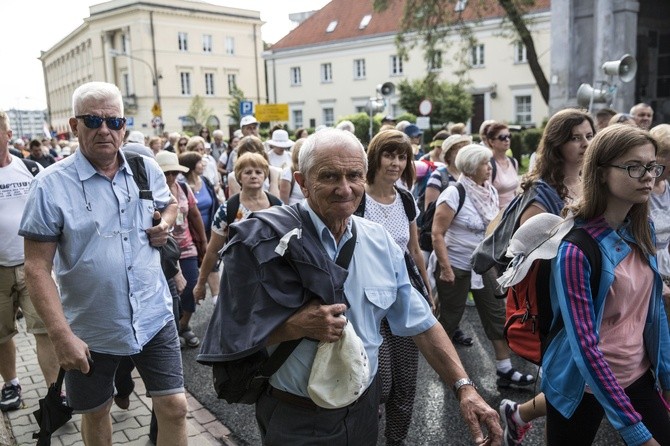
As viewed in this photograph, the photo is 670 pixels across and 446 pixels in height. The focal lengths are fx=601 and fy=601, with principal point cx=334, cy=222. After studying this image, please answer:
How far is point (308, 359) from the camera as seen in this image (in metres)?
2.18

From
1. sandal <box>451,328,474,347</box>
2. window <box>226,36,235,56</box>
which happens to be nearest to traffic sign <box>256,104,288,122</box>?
sandal <box>451,328,474,347</box>

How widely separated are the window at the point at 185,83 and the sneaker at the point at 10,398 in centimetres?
6278

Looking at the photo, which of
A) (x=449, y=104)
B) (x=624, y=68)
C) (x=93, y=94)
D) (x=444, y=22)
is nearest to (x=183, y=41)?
(x=449, y=104)

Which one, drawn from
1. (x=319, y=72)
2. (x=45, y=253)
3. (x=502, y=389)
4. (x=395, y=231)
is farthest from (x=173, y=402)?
(x=319, y=72)

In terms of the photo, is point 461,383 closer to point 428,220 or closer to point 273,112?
point 428,220

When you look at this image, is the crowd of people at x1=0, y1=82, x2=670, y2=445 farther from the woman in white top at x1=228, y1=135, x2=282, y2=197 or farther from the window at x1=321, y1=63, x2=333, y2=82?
the window at x1=321, y1=63, x2=333, y2=82

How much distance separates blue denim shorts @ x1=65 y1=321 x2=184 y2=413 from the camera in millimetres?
3127

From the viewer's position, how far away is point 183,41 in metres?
64.2

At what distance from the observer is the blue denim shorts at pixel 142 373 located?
3127 mm

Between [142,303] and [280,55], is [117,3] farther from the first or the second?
[142,303]

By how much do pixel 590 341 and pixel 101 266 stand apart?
230 centimetres

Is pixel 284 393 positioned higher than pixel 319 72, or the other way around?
pixel 319 72

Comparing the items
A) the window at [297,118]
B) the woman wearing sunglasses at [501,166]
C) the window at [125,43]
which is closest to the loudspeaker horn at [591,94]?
the woman wearing sunglasses at [501,166]

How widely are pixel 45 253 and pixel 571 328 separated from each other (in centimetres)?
243
